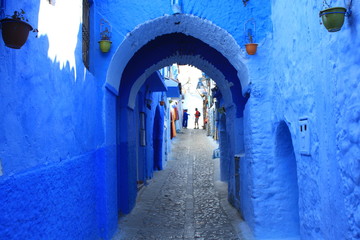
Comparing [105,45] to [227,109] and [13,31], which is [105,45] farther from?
[227,109]

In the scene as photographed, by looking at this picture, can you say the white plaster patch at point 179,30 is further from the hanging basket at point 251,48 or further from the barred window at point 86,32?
the barred window at point 86,32

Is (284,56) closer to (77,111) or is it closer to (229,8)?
(229,8)

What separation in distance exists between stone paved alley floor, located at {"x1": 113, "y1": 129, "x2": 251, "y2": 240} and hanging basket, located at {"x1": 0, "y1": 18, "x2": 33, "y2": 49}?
13.3 ft

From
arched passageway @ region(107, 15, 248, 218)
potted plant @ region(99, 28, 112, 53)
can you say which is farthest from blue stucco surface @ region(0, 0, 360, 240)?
potted plant @ region(99, 28, 112, 53)

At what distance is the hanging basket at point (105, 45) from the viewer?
5398 mm

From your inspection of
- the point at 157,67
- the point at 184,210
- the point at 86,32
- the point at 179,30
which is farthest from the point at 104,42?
the point at 184,210

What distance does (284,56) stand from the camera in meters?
4.81

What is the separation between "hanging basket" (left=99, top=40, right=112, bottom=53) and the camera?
17.7 ft

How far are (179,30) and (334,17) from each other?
373cm

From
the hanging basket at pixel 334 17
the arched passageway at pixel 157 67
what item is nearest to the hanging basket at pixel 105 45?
the arched passageway at pixel 157 67

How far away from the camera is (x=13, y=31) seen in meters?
2.20

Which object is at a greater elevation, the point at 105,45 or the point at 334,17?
the point at 105,45

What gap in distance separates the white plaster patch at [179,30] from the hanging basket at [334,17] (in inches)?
116

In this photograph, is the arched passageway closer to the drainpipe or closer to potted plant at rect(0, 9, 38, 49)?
the drainpipe
